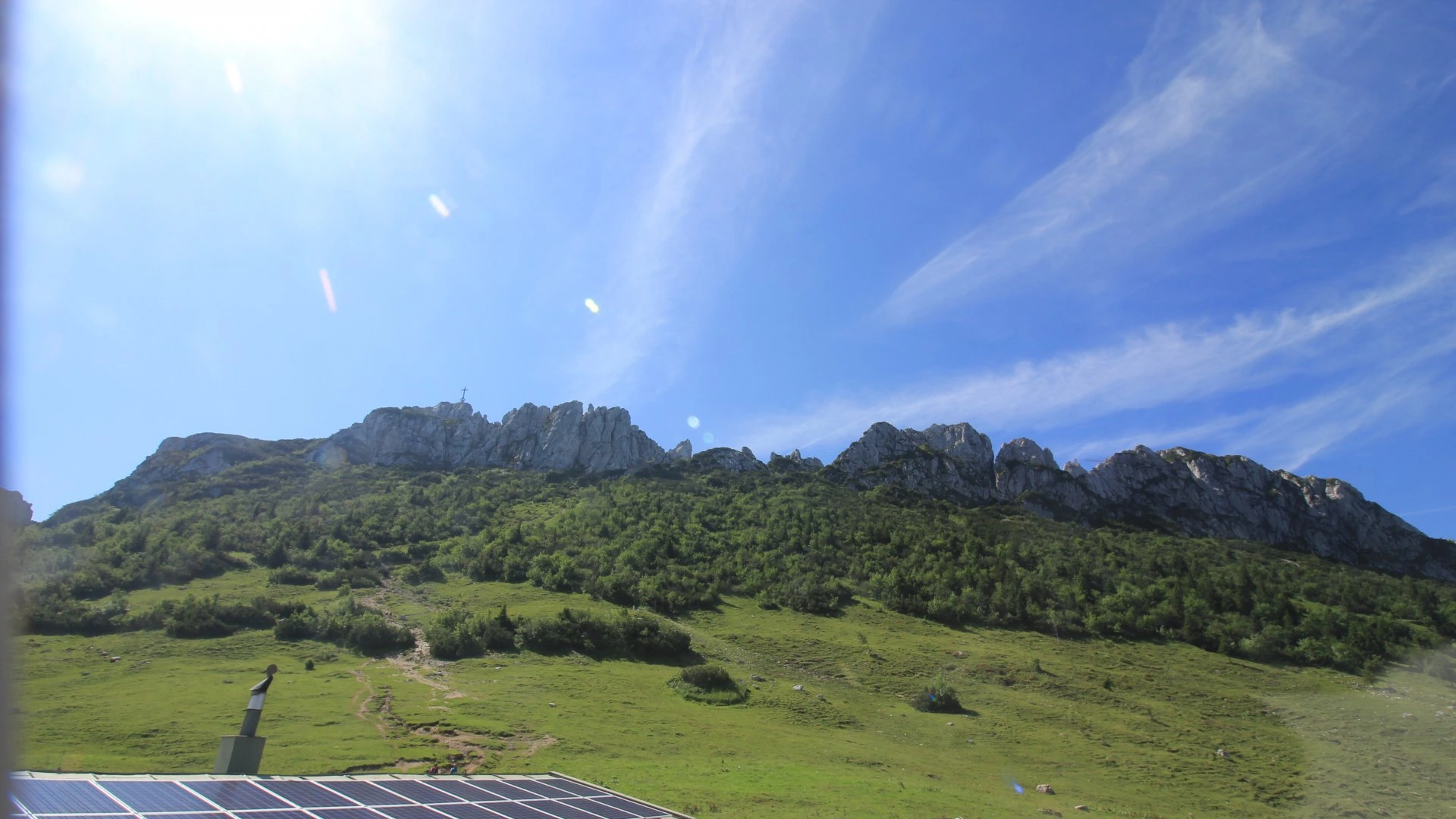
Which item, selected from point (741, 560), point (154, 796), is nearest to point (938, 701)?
point (154, 796)

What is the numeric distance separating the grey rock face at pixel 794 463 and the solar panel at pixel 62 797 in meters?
163

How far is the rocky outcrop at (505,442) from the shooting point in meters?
174

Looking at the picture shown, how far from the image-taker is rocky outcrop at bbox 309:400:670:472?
174 m

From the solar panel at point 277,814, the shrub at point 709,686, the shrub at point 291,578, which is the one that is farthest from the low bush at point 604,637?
the solar panel at point 277,814

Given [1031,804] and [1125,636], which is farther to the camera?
[1125,636]

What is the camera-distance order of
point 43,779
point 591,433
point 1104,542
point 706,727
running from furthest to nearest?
point 591,433 → point 1104,542 → point 706,727 → point 43,779

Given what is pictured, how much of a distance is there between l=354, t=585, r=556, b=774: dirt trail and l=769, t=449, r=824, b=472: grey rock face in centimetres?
13043

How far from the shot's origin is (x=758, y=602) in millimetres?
84688

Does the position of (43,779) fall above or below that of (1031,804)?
above

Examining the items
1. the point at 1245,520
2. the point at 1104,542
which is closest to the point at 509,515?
the point at 1104,542

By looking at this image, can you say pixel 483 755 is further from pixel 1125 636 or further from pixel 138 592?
pixel 1125 636

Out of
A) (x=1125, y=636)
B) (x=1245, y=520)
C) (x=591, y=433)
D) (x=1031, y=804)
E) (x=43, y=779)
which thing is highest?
(x=591, y=433)

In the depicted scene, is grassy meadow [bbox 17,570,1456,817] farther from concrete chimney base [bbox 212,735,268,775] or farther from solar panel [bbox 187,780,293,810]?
solar panel [bbox 187,780,293,810]

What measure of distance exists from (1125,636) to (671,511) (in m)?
72.8
